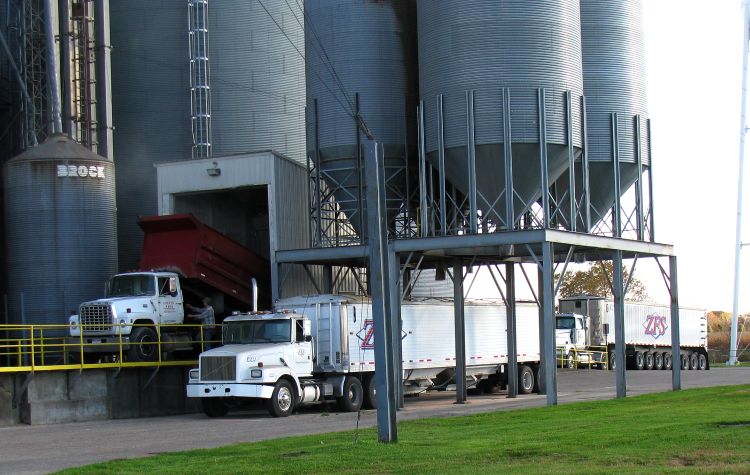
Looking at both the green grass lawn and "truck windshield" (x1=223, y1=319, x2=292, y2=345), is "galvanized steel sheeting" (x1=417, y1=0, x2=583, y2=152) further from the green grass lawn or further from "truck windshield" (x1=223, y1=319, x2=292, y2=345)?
the green grass lawn

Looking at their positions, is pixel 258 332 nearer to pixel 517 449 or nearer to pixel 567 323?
pixel 517 449

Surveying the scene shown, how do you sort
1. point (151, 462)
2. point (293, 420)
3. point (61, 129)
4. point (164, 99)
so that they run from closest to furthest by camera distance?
1. point (151, 462)
2. point (293, 420)
3. point (61, 129)
4. point (164, 99)

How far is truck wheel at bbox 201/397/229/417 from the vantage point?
99.8 feet

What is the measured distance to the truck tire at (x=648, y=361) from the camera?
6194cm

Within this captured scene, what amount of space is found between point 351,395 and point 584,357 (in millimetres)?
30287

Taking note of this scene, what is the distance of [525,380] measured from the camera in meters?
38.5

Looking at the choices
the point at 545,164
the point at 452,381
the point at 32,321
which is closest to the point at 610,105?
the point at 545,164

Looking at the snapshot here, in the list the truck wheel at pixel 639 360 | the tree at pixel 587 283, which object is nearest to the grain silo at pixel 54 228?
the truck wheel at pixel 639 360

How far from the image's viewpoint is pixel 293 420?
28297 millimetres

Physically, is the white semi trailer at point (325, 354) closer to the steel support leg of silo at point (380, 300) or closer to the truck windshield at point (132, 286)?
the truck windshield at point (132, 286)

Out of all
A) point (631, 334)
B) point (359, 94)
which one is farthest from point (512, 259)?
point (631, 334)

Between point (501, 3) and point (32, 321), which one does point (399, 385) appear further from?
point (32, 321)

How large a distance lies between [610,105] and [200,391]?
15.8m

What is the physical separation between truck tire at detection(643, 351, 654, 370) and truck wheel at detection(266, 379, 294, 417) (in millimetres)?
36082
